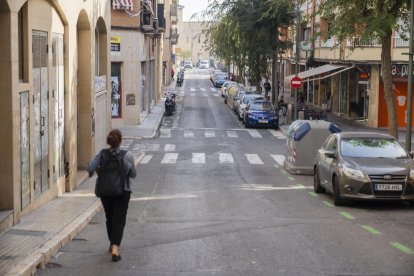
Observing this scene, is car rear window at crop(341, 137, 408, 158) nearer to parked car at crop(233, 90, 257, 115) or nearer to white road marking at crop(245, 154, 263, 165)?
white road marking at crop(245, 154, 263, 165)

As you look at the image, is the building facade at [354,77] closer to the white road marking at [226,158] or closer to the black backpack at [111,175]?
the white road marking at [226,158]

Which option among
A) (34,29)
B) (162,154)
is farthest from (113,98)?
(34,29)

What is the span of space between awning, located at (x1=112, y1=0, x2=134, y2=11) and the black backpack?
2953 cm

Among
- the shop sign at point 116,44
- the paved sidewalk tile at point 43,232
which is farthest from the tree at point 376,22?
the shop sign at point 116,44

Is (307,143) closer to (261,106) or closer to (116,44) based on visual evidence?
(116,44)

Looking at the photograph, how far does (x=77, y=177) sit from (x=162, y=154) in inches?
402

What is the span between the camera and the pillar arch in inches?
742

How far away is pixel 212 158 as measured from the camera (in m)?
27.1

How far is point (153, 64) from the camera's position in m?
57.4

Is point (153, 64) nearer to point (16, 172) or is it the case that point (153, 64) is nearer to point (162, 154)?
point (162, 154)

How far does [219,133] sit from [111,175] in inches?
1123

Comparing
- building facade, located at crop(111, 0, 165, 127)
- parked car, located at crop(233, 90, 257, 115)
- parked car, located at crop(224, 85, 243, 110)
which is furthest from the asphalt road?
parked car, located at crop(224, 85, 243, 110)

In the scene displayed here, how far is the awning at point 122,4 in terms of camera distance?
37938mm

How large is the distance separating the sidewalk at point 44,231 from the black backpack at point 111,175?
3.73 ft
